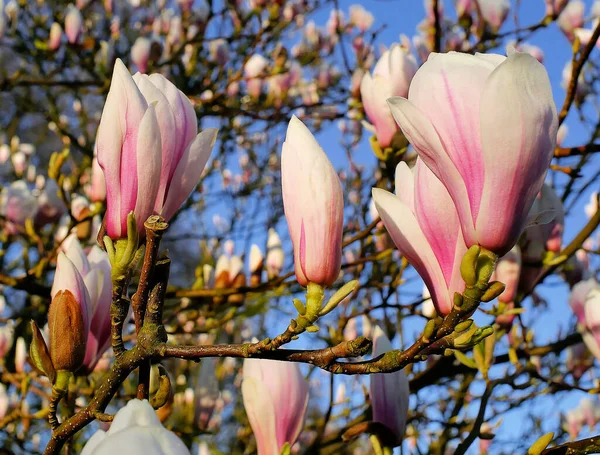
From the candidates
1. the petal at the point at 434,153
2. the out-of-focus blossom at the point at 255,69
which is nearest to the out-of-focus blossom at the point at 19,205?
the out-of-focus blossom at the point at 255,69

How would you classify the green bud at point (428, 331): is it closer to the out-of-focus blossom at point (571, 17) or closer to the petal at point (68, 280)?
the petal at point (68, 280)

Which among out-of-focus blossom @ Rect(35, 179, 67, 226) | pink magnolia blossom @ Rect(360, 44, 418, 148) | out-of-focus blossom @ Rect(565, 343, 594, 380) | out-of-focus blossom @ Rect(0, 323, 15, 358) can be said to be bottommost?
out-of-focus blossom @ Rect(565, 343, 594, 380)

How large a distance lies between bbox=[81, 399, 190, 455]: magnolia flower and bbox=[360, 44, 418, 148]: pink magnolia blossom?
923 millimetres

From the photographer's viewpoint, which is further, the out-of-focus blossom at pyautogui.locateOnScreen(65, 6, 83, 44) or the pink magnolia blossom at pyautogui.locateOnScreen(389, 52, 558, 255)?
the out-of-focus blossom at pyautogui.locateOnScreen(65, 6, 83, 44)

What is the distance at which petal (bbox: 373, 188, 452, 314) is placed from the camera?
0.62 meters

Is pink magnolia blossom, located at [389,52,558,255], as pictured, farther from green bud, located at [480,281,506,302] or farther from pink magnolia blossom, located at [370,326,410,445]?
pink magnolia blossom, located at [370,326,410,445]

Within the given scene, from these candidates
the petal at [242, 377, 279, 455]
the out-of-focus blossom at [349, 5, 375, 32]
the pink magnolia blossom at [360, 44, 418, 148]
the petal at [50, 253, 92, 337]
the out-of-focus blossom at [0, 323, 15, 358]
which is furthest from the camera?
the out-of-focus blossom at [349, 5, 375, 32]

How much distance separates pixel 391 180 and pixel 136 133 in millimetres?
745

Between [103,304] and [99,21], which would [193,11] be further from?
[103,304]

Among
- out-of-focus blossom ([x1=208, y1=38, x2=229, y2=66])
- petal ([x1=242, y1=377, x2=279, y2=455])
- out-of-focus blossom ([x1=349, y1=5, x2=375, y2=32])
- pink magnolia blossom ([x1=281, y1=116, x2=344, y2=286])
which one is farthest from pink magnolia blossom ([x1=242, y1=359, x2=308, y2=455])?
out-of-focus blossom ([x1=349, y1=5, x2=375, y2=32])

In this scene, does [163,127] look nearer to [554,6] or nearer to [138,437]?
[138,437]

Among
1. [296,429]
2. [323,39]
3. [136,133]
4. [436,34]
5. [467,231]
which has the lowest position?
[296,429]

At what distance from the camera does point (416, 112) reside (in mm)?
542

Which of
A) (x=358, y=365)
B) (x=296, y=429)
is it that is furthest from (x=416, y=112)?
(x=296, y=429)
